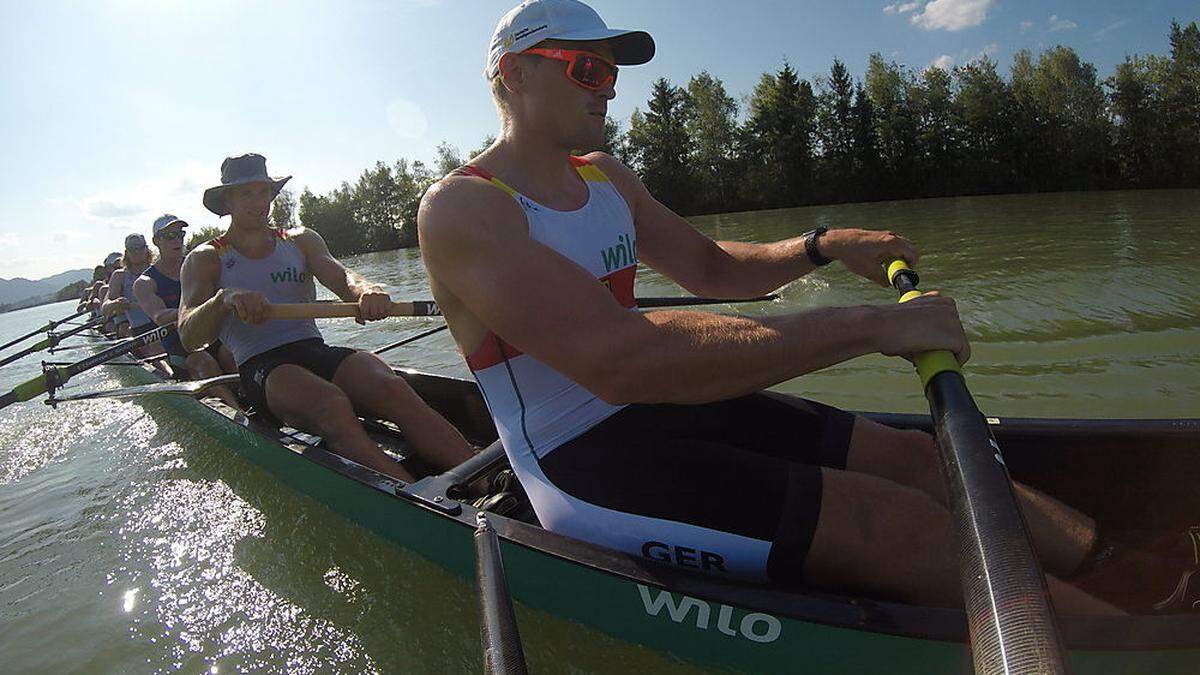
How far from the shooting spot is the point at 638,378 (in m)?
1.69

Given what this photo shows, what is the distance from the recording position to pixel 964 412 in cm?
158

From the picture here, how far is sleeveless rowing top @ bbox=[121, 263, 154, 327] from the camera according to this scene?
10.0 m

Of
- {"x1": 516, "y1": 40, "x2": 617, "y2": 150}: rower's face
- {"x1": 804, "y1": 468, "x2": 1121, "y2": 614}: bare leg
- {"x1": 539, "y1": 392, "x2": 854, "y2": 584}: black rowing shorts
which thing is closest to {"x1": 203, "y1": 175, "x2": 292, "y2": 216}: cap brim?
{"x1": 516, "y1": 40, "x2": 617, "y2": 150}: rower's face

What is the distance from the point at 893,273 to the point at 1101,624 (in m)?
1.21

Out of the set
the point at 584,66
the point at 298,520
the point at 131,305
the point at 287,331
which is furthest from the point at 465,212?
the point at 131,305

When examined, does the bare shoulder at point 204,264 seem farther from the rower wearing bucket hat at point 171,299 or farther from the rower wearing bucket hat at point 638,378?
the rower wearing bucket hat at point 638,378

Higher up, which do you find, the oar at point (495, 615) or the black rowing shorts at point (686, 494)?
Answer: the black rowing shorts at point (686, 494)

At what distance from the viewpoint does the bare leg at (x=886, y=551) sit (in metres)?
1.72

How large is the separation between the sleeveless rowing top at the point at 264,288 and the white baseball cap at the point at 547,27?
3.38 m

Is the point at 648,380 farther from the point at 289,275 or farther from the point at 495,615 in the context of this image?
the point at 289,275

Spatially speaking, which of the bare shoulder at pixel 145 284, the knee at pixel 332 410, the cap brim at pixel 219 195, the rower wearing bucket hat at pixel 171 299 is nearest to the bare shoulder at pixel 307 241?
the cap brim at pixel 219 195

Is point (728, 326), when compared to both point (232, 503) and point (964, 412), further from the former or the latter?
point (232, 503)

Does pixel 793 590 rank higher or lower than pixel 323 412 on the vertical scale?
lower

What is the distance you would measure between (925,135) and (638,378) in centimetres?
5193
